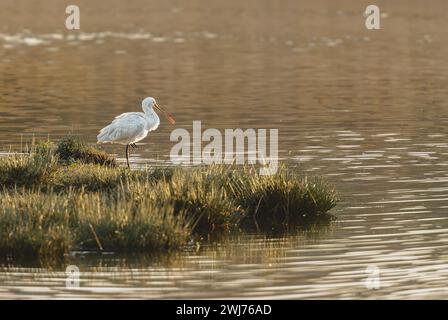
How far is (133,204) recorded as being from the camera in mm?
18750

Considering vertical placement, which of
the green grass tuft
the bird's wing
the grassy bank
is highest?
the bird's wing

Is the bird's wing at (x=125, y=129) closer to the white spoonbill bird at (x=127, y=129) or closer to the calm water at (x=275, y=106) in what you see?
the white spoonbill bird at (x=127, y=129)

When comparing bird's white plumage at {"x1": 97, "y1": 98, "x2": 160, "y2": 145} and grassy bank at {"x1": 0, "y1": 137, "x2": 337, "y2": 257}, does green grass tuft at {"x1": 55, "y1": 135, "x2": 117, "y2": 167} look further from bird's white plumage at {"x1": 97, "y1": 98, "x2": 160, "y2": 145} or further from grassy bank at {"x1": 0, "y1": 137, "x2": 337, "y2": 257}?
grassy bank at {"x1": 0, "y1": 137, "x2": 337, "y2": 257}

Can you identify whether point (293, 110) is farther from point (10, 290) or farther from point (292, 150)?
point (10, 290)

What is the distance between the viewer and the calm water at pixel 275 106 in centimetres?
1725

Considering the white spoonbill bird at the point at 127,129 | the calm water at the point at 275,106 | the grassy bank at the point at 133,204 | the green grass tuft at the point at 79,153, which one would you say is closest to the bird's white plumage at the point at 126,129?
the white spoonbill bird at the point at 127,129

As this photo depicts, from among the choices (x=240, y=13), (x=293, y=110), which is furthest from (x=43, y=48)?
(x=293, y=110)

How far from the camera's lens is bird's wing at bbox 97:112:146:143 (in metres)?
25.2

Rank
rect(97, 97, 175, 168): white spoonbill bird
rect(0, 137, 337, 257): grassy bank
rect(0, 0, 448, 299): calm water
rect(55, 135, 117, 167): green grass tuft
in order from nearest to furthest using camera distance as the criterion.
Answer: rect(0, 0, 448, 299): calm water < rect(0, 137, 337, 257): grassy bank < rect(97, 97, 175, 168): white spoonbill bird < rect(55, 135, 117, 167): green grass tuft

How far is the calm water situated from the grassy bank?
17.8 inches

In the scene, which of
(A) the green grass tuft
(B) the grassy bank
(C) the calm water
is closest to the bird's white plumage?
(A) the green grass tuft

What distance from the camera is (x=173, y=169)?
22062mm

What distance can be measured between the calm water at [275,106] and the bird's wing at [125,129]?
265 cm

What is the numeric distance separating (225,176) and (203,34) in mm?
57070
